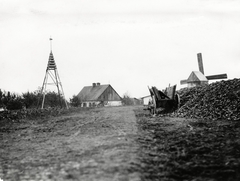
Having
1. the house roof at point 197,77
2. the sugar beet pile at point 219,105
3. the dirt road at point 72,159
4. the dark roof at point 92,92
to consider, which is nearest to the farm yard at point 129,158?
the dirt road at point 72,159

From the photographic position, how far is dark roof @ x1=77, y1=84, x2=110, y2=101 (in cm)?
5959

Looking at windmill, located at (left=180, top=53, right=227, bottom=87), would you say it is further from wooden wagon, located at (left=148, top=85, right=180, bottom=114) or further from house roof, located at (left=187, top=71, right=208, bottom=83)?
wooden wagon, located at (left=148, top=85, right=180, bottom=114)

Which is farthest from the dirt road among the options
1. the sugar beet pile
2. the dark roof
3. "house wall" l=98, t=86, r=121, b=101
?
"house wall" l=98, t=86, r=121, b=101

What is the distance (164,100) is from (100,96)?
148 feet

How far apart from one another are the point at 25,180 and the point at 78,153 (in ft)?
4.57

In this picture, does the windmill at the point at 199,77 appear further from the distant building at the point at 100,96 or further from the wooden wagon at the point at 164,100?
the distant building at the point at 100,96

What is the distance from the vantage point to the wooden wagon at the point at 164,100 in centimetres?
1412

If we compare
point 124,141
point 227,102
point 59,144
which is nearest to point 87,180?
point 124,141

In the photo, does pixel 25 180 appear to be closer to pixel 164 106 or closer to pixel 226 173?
pixel 226 173

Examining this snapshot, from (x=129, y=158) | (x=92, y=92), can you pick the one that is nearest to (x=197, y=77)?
(x=129, y=158)

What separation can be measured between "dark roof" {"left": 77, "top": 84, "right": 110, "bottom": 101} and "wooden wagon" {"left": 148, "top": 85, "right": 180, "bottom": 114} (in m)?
44.0

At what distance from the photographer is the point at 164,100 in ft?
47.2

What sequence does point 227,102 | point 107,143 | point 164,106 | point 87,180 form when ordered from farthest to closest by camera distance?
point 164,106 < point 227,102 < point 107,143 < point 87,180

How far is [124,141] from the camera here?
609 centimetres
